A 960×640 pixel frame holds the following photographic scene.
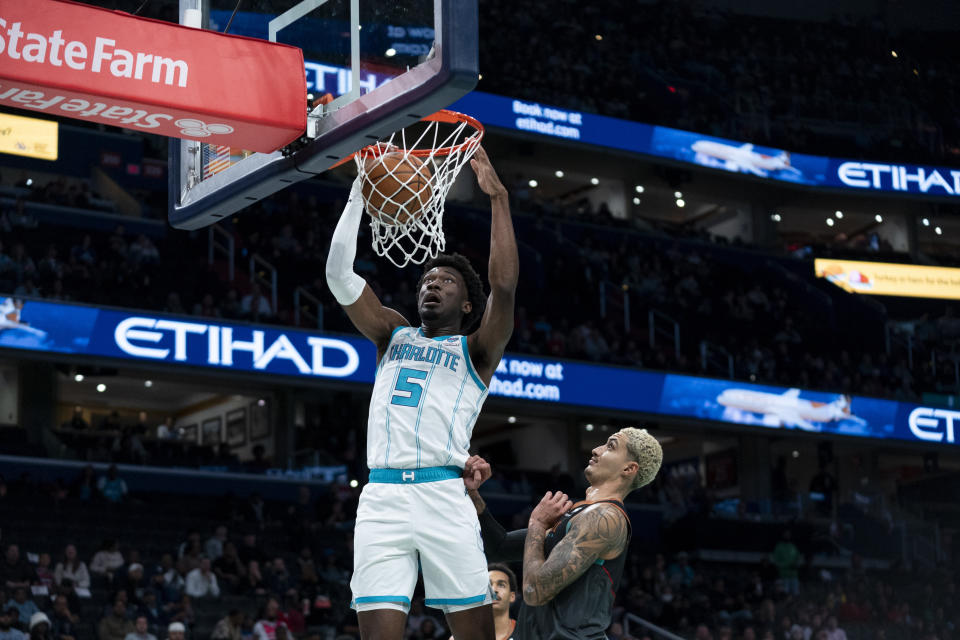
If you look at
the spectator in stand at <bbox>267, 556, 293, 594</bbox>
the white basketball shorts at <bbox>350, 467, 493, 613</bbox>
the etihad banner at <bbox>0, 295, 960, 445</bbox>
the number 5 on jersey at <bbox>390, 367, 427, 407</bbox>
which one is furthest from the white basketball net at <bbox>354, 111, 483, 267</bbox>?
the etihad banner at <bbox>0, 295, 960, 445</bbox>

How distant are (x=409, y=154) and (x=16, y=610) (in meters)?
9.17

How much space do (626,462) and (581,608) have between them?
66 centimetres

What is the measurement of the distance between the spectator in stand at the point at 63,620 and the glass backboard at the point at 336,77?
875cm

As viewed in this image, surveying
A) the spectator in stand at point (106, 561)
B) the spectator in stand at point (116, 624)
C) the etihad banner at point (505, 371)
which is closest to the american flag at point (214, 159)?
the spectator in stand at point (116, 624)

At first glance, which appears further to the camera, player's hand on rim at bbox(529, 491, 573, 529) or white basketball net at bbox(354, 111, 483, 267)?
white basketball net at bbox(354, 111, 483, 267)

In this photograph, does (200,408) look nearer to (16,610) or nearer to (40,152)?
(40,152)

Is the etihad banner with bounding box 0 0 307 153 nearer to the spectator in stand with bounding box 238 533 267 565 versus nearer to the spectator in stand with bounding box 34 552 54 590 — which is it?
the spectator in stand with bounding box 34 552 54 590

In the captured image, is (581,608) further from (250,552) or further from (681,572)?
(681,572)

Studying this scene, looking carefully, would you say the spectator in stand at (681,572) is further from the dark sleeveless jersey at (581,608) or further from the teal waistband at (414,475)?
the teal waistband at (414,475)

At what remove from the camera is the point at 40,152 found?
25.5m

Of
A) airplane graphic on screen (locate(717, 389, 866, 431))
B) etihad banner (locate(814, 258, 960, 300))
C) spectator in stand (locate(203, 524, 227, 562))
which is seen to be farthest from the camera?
etihad banner (locate(814, 258, 960, 300))

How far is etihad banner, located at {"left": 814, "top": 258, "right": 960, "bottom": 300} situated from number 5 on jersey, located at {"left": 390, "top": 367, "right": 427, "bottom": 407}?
29.9 meters

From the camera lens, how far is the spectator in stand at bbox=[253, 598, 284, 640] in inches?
571

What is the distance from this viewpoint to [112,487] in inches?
754
